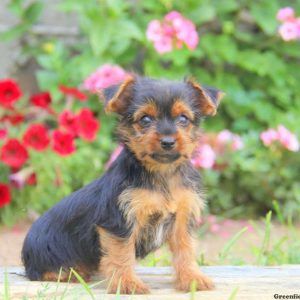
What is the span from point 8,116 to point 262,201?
318 centimetres

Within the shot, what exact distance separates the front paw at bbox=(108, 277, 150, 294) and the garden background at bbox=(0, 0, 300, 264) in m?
3.10

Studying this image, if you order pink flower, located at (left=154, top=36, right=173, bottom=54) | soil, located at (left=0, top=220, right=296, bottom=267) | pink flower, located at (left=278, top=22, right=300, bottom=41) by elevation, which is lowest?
soil, located at (left=0, top=220, right=296, bottom=267)

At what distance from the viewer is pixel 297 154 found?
28.2ft

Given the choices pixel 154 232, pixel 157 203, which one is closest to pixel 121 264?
pixel 154 232

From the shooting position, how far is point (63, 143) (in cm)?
725

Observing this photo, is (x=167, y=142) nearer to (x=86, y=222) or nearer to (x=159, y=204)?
(x=159, y=204)

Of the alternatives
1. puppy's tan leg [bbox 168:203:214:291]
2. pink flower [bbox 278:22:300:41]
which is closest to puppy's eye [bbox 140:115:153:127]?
puppy's tan leg [bbox 168:203:214:291]

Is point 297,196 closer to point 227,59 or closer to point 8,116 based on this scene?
point 227,59

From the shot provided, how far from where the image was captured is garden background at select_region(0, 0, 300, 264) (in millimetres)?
7887

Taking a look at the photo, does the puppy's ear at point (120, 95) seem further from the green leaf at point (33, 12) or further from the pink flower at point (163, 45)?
the green leaf at point (33, 12)

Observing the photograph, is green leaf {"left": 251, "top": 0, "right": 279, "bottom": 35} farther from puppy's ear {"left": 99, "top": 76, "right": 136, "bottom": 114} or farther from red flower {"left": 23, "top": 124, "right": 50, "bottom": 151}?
puppy's ear {"left": 99, "top": 76, "right": 136, "bottom": 114}

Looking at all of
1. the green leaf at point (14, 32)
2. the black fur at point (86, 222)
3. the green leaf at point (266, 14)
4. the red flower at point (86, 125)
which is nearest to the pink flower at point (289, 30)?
the green leaf at point (266, 14)

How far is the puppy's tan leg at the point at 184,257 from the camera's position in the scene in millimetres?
4492

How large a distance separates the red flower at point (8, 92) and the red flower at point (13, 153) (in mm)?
438
